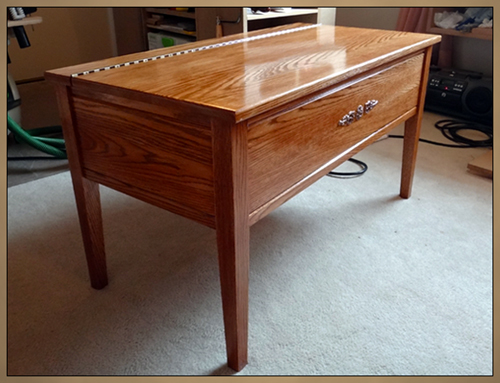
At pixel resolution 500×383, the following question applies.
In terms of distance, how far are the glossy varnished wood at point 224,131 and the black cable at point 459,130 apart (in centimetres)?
103

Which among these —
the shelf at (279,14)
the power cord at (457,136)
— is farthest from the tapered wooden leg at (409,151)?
the shelf at (279,14)

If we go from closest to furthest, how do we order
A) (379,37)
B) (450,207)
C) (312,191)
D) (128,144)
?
(128,144)
(379,37)
(450,207)
(312,191)

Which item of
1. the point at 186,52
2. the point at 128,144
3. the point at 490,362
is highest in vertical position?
the point at 186,52

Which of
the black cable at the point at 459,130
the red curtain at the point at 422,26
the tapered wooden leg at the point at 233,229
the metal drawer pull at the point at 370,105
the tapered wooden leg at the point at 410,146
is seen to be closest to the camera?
the tapered wooden leg at the point at 233,229

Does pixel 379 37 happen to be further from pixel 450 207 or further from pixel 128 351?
pixel 128 351

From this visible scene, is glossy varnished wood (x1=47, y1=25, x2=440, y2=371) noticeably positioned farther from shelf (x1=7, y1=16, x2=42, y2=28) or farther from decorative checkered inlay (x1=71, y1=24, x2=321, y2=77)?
shelf (x1=7, y1=16, x2=42, y2=28)

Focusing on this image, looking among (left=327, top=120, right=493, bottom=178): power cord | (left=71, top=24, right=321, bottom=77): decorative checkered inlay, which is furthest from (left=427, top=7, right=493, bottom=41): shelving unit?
(left=71, top=24, right=321, bottom=77): decorative checkered inlay

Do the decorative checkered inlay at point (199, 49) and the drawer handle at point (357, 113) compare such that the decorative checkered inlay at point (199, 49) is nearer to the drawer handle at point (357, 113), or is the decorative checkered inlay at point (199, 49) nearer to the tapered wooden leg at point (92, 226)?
the tapered wooden leg at point (92, 226)

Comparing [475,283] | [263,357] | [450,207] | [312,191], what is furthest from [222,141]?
[450,207]

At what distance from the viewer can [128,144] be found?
36.0 inches

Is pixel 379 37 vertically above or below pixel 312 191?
above

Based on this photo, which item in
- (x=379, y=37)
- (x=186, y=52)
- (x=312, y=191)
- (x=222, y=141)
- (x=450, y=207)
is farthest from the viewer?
(x=312, y=191)

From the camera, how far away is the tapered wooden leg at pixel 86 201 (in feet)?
3.21

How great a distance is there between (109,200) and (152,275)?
489mm
